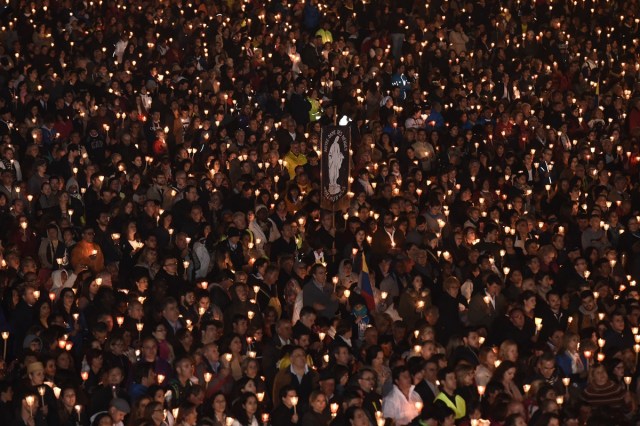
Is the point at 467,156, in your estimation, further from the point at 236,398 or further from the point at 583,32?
the point at 236,398

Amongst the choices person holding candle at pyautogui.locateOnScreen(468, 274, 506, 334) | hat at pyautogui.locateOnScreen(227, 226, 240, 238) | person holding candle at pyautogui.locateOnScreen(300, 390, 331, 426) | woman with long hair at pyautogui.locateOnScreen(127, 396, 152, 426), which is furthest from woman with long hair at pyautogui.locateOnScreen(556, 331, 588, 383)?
hat at pyautogui.locateOnScreen(227, 226, 240, 238)

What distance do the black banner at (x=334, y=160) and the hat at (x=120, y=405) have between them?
18.3ft

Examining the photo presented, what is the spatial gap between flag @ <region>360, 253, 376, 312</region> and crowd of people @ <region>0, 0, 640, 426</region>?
0.02m

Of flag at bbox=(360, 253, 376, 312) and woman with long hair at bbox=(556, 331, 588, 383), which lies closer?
woman with long hair at bbox=(556, 331, 588, 383)

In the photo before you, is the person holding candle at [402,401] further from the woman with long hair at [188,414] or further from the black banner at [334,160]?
the black banner at [334,160]

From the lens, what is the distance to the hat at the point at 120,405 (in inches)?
452

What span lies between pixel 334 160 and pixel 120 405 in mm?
5837

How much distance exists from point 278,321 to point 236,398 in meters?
1.79

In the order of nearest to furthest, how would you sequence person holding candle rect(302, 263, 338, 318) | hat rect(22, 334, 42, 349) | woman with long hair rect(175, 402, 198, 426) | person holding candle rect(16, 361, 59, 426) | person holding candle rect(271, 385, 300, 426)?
woman with long hair rect(175, 402, 198, 426) → person holding candle rect(16, 361, 59, 426) → person holding candle rect(271, 385, 300, 426) → hat rect(22, 334, 42, 349) → person holding candle rect(302, 263, 338, 318)

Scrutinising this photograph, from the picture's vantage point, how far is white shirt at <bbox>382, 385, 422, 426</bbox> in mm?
11961

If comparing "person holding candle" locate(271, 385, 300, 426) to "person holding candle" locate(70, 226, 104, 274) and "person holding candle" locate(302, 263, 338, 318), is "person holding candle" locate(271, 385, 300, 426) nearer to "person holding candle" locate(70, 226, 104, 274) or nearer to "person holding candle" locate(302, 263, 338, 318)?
"person holding candle" locate(302, 263, 338, 318)

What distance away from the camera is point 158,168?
17344mm

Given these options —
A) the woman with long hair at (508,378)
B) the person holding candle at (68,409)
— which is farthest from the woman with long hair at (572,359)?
the person holding candle at (68,409)

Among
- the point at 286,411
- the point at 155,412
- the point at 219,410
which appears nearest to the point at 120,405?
the point at 155,412
